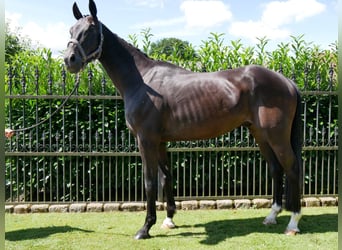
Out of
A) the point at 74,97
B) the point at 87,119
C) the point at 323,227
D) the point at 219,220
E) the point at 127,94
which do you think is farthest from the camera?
the point at 87,119

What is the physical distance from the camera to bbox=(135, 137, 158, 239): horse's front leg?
4254 millimetres

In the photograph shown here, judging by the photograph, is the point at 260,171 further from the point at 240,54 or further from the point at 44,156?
the point at 44,156

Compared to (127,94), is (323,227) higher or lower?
lower

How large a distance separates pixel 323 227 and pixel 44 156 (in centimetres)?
419

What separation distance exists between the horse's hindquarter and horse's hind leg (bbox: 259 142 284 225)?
2.36 feet

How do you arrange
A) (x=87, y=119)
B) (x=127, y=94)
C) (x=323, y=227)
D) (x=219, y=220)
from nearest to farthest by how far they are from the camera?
(x=127, y=94) < (x=323, y=227) < (x=219, y=220) < (x=87, y=119)

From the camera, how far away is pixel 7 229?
4820mm

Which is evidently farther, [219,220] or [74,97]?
[74,97]

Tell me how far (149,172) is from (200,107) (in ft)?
3.21

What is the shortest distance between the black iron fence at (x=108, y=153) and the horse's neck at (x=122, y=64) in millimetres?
1143

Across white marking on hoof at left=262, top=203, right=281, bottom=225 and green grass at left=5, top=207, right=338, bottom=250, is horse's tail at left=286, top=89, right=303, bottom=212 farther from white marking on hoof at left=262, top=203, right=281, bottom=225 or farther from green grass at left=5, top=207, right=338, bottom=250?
white marking on hoof at left=262, top=203, right=281, bottom=225

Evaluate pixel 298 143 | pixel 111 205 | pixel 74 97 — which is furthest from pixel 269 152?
pixel 74 97

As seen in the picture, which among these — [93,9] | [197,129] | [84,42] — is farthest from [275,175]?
[93,9]

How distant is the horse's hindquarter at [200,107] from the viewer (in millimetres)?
4359
